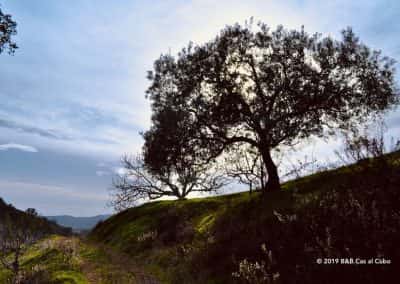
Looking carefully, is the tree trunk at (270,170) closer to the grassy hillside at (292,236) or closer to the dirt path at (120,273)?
Result: the grassy hillside at (292,236)

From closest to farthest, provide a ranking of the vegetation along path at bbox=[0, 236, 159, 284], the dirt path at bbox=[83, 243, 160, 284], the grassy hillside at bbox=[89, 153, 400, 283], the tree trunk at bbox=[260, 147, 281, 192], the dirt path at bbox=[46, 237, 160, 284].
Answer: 1. the grassy hillside at bbox=[89, 153, 400, 283]
2. the vegetation along path at bbox=[0, 236, 159, 284]
3. the dirt path at bbox=[83, 243, 160, 284]
4. the dirt path at bbox=[46, 237, 160, 284]
5. the tree trunk at bbox=[260, 147, 281, 192]

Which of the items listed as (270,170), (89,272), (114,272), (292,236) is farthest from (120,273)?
(270,170)

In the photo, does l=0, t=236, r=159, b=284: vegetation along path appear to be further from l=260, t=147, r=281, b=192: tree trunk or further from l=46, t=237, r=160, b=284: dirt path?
l=260, t=147, r=281, b=192: tree trunk

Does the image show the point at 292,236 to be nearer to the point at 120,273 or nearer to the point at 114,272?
the point at 120,273

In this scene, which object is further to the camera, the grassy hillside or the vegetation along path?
the vegetation along path

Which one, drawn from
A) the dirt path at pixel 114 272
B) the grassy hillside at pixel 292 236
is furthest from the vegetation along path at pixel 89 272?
the grassy hillside at pixel 292 236

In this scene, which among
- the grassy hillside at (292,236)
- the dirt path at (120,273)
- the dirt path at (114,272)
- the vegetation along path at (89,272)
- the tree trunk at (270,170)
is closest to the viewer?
the grassy hillside at (292,236)

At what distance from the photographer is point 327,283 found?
5477 millimetres

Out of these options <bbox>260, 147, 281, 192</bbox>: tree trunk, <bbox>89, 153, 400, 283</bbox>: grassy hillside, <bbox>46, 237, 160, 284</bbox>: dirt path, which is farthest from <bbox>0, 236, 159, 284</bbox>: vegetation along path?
<bbox>260, 147, 281, 192</bbox>: tree trunk

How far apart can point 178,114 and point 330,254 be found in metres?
13.1

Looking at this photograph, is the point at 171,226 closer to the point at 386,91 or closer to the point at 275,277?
the point at 275,277

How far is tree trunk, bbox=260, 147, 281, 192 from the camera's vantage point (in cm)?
1845

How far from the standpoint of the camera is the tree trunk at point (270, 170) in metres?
18.4

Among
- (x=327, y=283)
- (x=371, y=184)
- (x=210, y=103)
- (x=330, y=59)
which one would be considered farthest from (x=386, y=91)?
(x=327, y=283)
